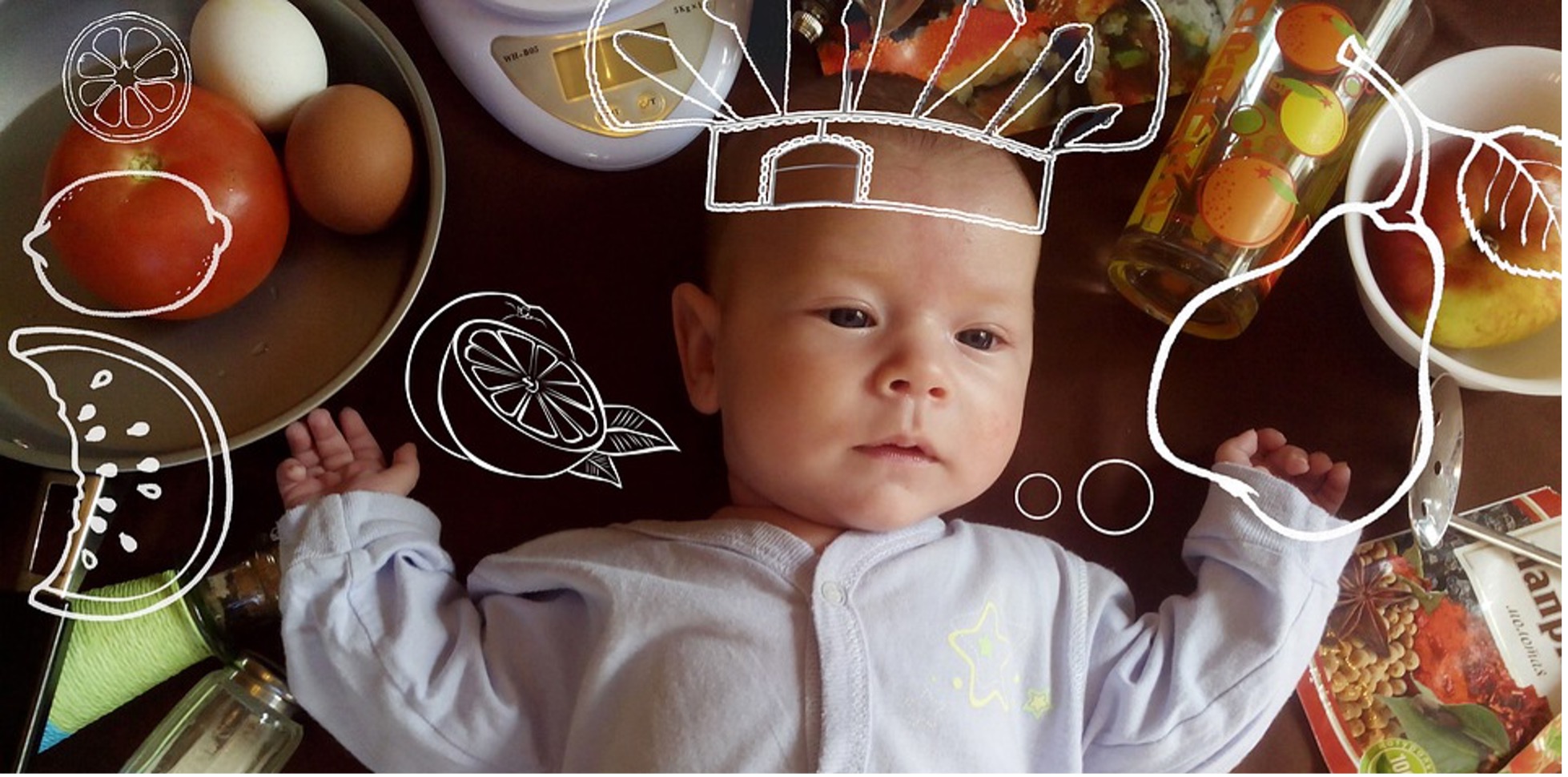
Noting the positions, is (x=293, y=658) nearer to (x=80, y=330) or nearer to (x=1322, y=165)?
(x=80, y=330)

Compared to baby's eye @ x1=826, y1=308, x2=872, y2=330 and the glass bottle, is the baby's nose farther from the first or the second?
the glass bottle

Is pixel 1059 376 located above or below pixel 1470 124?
below

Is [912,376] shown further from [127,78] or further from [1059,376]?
[127,78]

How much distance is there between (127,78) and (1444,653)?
0.59 meters

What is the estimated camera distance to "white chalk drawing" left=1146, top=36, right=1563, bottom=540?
44cm

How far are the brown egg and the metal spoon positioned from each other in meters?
0.44

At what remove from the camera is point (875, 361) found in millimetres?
404

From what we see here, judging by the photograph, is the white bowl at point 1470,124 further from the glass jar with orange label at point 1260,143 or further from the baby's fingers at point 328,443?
the baby's fingers at point 328,443

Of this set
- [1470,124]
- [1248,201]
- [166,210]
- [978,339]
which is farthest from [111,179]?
[1470,124]

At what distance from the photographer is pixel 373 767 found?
1.41 feet

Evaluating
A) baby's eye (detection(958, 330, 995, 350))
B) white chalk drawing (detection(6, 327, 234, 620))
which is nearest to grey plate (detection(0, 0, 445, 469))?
white chalk drawing (detection(6, 327, 234, 620))

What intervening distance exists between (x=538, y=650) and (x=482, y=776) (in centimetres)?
5

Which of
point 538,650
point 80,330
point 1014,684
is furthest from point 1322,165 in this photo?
point 80,330

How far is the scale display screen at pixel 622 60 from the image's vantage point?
1.49ft
